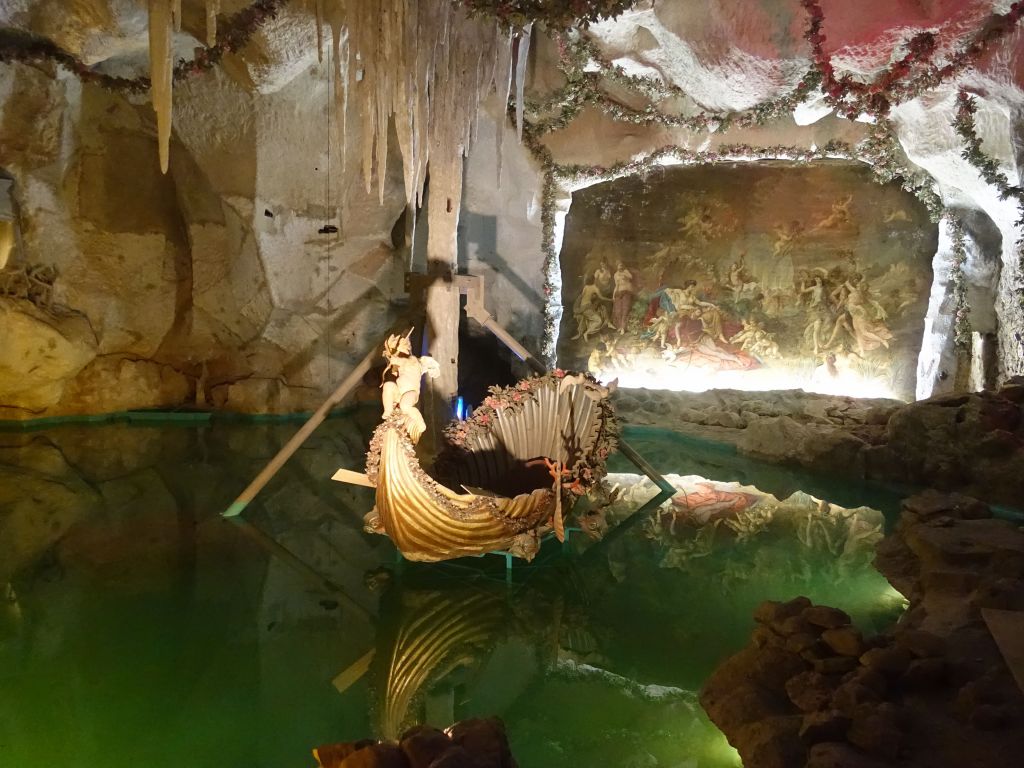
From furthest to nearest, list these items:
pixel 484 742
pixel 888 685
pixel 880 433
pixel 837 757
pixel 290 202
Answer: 1. pixel 290 202
2. pixel 880 433
3. pixel 888 685
4. pixel 484 742
5. pixel 837 757

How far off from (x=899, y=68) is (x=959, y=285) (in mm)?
3661

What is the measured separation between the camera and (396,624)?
4.04 metres

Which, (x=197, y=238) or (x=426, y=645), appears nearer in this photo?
(x=426, y=645)

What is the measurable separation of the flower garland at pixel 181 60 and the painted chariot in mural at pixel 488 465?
442 cm

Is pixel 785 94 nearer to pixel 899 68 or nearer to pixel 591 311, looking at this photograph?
pixel 899 68

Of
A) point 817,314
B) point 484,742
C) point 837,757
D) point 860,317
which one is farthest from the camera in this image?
point 817,314

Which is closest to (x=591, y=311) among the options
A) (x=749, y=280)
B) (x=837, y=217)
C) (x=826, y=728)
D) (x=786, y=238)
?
(x=749, y=280)

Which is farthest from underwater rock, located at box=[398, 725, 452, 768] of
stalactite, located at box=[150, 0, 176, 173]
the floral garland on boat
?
stalactite, located at box=[150, 0, 176, 173]

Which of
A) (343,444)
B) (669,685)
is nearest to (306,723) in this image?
(669,685)

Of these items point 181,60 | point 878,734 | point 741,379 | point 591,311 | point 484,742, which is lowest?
point 484,742

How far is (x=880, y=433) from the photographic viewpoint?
7.94 m

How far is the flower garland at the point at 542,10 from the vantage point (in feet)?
16.3

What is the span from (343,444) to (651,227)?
6246mm

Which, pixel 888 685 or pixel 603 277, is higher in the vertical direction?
pixel 603 277
